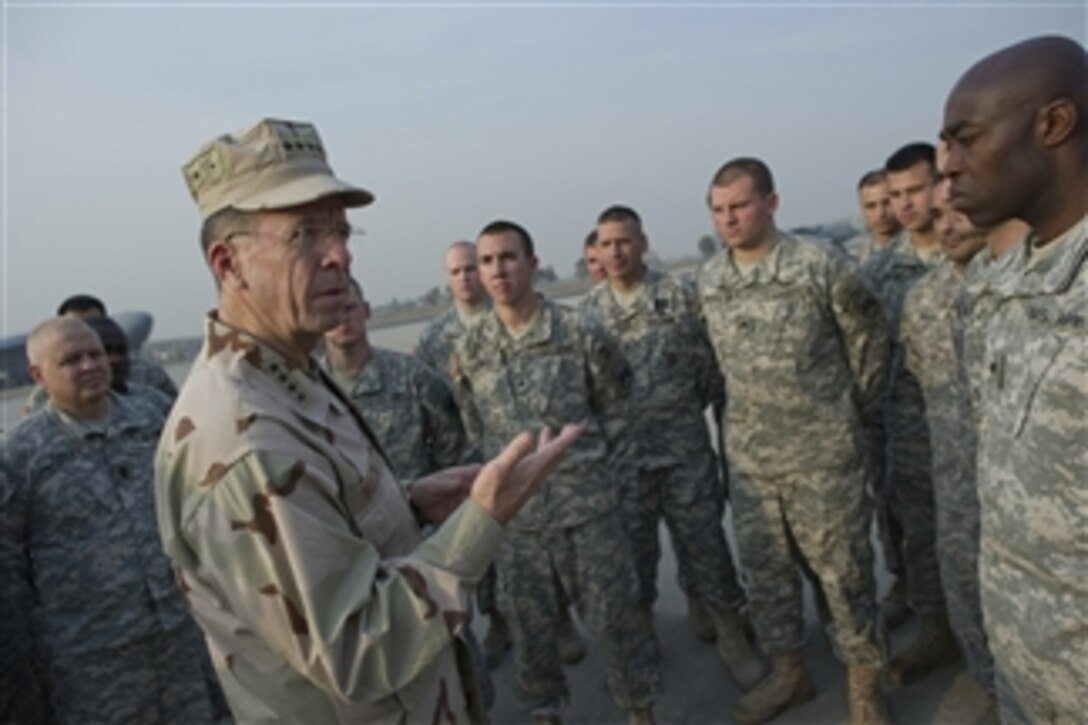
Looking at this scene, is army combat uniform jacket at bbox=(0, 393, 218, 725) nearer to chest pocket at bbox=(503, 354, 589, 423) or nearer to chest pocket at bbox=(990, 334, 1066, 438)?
chest pocket at bbox=(503, 354, 589, 423)

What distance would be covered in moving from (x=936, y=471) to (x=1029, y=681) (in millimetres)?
1853

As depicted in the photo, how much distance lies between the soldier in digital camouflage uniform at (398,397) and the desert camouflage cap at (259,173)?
2.35 meters

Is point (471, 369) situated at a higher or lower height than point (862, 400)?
higher

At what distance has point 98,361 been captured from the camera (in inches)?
140

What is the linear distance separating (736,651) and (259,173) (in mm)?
3590

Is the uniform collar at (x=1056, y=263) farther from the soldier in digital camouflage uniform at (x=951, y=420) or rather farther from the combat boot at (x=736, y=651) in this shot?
the combat boot at (x=736, y=651)

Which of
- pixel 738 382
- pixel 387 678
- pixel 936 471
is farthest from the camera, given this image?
pixel 738 382

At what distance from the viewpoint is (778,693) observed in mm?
3635

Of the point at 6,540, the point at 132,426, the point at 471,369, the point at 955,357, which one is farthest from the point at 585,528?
the point at 6,540

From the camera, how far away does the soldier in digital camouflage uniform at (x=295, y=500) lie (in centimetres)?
135

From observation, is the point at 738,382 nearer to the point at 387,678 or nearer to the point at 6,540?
the point at 387,678

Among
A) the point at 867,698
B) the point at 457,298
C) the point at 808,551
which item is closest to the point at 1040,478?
the point at 808,551

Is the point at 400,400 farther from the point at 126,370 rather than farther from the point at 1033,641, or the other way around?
the point at 1033,641

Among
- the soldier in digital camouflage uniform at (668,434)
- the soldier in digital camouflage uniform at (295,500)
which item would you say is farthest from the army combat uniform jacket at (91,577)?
the soldier in digital camouflage uniform at (668,434)
